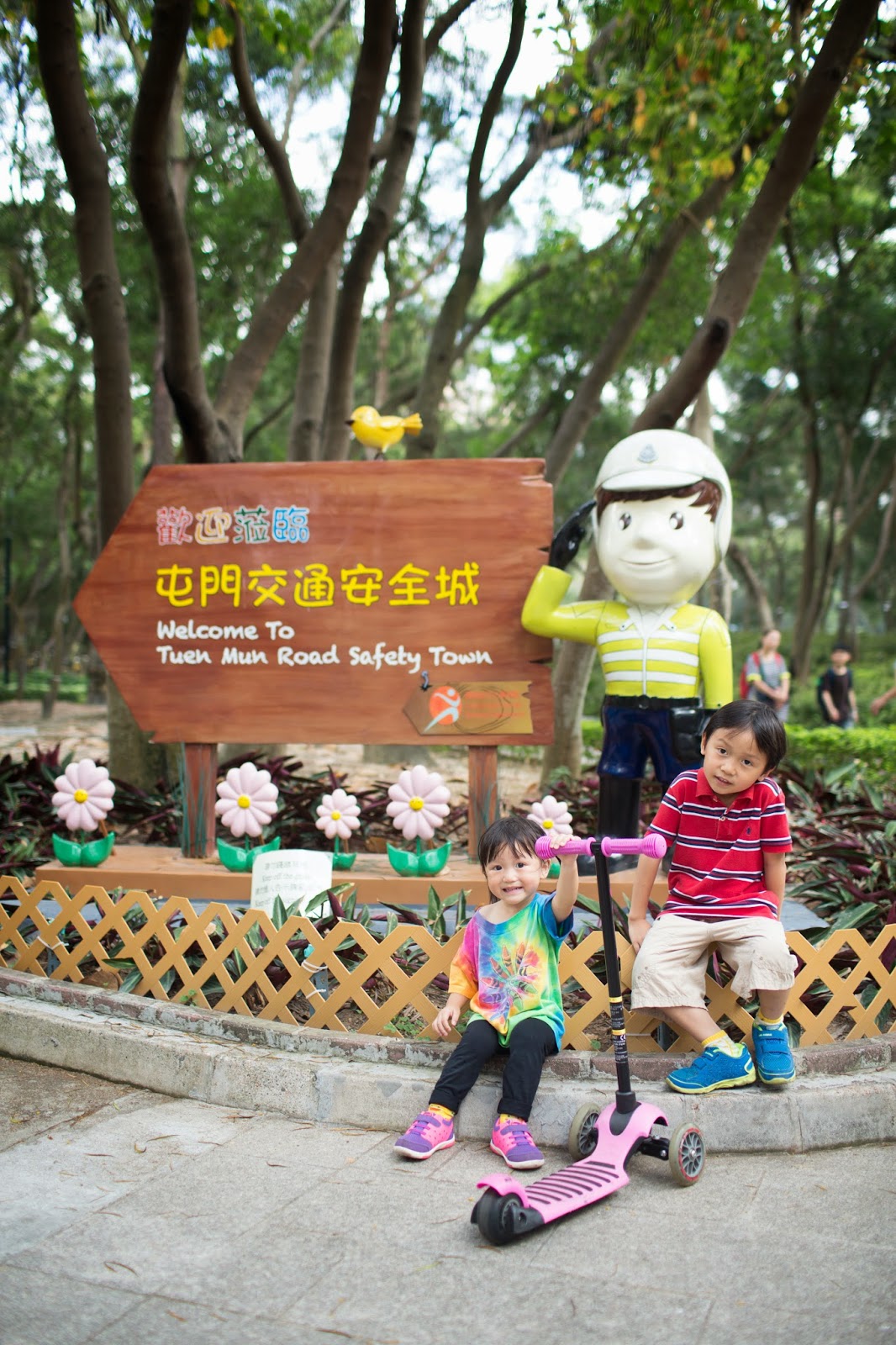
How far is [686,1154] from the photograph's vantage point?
2689 millimetres

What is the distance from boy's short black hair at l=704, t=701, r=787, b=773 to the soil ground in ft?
11.7

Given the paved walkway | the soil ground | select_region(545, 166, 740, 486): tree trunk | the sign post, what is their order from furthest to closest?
1. the soil ground
2. select_region(545, 166, 740, 486): tree trunk
3. the sign post
4. the paved walkway

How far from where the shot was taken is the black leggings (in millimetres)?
2916

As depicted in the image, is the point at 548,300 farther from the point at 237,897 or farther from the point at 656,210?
the point at 237,897

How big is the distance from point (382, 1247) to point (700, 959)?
128 centimetres

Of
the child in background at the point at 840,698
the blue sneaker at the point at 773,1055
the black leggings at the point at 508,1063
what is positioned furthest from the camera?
the child in background at the point at 840,698

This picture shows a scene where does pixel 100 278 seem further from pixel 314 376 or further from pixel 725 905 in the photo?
pixel 725 905

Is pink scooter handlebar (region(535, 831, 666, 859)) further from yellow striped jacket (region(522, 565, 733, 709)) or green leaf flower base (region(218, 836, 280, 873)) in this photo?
green leaf flower base (region(218, 836, 280, 873))

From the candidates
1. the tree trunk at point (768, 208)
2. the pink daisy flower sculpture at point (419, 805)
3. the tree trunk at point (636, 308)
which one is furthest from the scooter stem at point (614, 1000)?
the tree trunk at point (636, 308)

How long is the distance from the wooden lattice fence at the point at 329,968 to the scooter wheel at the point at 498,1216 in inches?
33.8

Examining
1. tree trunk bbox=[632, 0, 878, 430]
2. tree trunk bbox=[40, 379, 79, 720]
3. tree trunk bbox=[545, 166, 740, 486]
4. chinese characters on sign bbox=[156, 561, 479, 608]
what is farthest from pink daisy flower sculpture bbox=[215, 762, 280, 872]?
tree trunk bbox=[40, 379, 79, 720]

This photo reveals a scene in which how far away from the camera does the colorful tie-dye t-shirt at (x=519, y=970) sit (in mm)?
Answer: 3117

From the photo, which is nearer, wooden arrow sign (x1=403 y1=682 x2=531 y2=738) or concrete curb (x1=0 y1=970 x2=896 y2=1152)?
concrete curb (x1=0 y1=970 x2=896 y2=1152)

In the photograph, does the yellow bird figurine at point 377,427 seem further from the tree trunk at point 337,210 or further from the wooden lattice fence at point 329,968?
the wooden lattice fence at point 329,968
